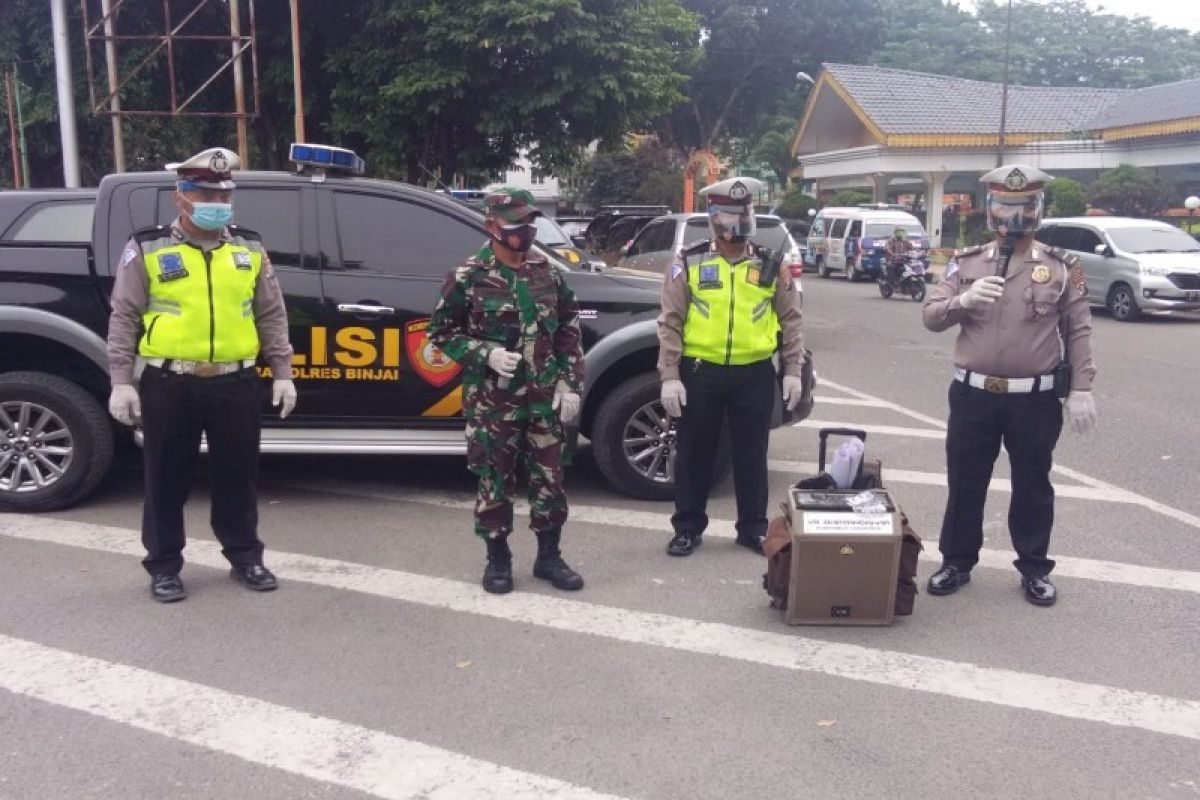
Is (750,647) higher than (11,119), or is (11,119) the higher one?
(11,119)

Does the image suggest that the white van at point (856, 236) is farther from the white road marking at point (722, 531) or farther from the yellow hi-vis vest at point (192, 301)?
the yellow hi-vis vest at point (192, 301)

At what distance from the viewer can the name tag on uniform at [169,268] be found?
4.77 metres

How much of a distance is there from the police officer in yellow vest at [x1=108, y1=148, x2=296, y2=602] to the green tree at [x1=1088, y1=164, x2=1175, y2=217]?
29252mm

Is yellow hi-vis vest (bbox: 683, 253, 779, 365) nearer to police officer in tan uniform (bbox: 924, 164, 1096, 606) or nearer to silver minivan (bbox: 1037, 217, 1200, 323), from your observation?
police officer in tan uniform (bbox: 924, 164, 1096, 606)

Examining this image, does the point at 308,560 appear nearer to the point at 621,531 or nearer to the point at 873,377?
the point at 621,531

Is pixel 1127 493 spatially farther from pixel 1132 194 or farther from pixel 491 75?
pixel 1132 194

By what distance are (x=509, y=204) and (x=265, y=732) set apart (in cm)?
230

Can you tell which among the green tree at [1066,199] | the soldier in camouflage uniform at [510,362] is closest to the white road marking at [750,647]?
the soldier in camouflage uniform at [510,362]

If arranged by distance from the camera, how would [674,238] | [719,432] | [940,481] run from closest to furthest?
[719,432] < [940,481] < [674,238]

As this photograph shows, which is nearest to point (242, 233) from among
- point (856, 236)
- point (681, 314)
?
point (681, 314)

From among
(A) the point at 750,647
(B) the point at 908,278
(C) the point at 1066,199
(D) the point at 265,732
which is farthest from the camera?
(C) the point at 1066,199

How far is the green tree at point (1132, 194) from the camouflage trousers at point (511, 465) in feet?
93.9

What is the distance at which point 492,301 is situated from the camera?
492 centimetres

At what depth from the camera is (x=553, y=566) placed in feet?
17.3
